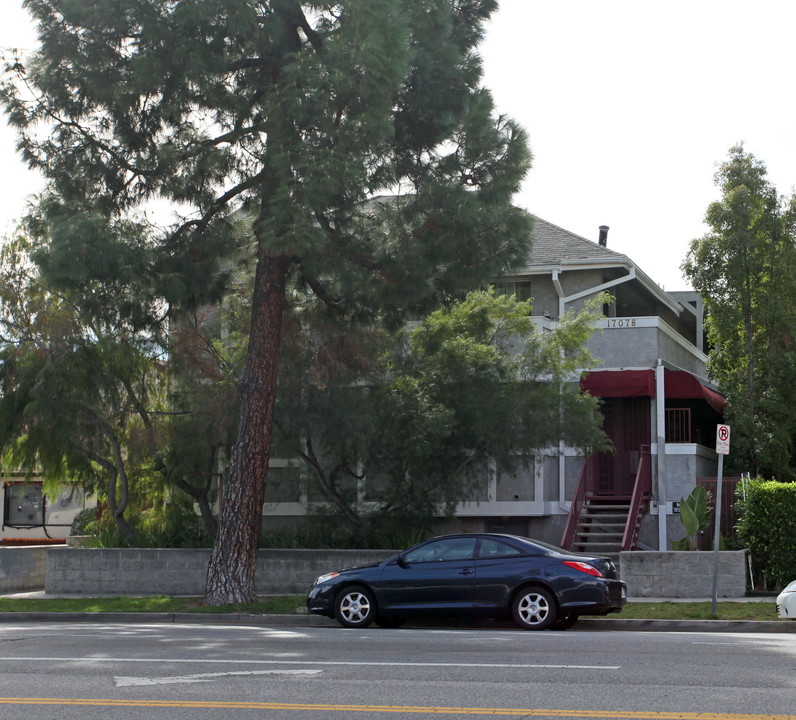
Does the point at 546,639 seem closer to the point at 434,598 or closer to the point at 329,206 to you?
the point at 434,598

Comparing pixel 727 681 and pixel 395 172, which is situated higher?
pixel 395 172

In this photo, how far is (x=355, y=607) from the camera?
14.5m

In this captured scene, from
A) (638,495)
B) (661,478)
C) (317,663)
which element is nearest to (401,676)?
(317,663)

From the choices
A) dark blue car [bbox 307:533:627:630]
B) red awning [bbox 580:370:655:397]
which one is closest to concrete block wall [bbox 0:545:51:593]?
dark blue car [bbox 307:533:627:630]

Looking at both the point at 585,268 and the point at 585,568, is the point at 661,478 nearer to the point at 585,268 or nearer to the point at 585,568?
the point at 585,268

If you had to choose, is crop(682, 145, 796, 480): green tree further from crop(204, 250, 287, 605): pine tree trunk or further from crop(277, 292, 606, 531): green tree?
crop(204, 250, 287, 605): pine tree trunk

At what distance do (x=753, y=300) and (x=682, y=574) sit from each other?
7453 millimetres

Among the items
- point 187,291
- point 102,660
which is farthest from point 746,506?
point 102,660

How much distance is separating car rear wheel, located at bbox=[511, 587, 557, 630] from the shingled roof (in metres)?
10.6

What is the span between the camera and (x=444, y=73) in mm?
17297

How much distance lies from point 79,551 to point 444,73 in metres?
12.3

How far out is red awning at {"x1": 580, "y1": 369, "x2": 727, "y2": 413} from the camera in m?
21.5

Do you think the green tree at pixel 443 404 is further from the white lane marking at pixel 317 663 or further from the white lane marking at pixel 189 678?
the white lane marking at pixel 189 678

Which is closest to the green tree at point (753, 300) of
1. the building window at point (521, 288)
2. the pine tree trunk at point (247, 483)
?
the building window at point (521, 288)
